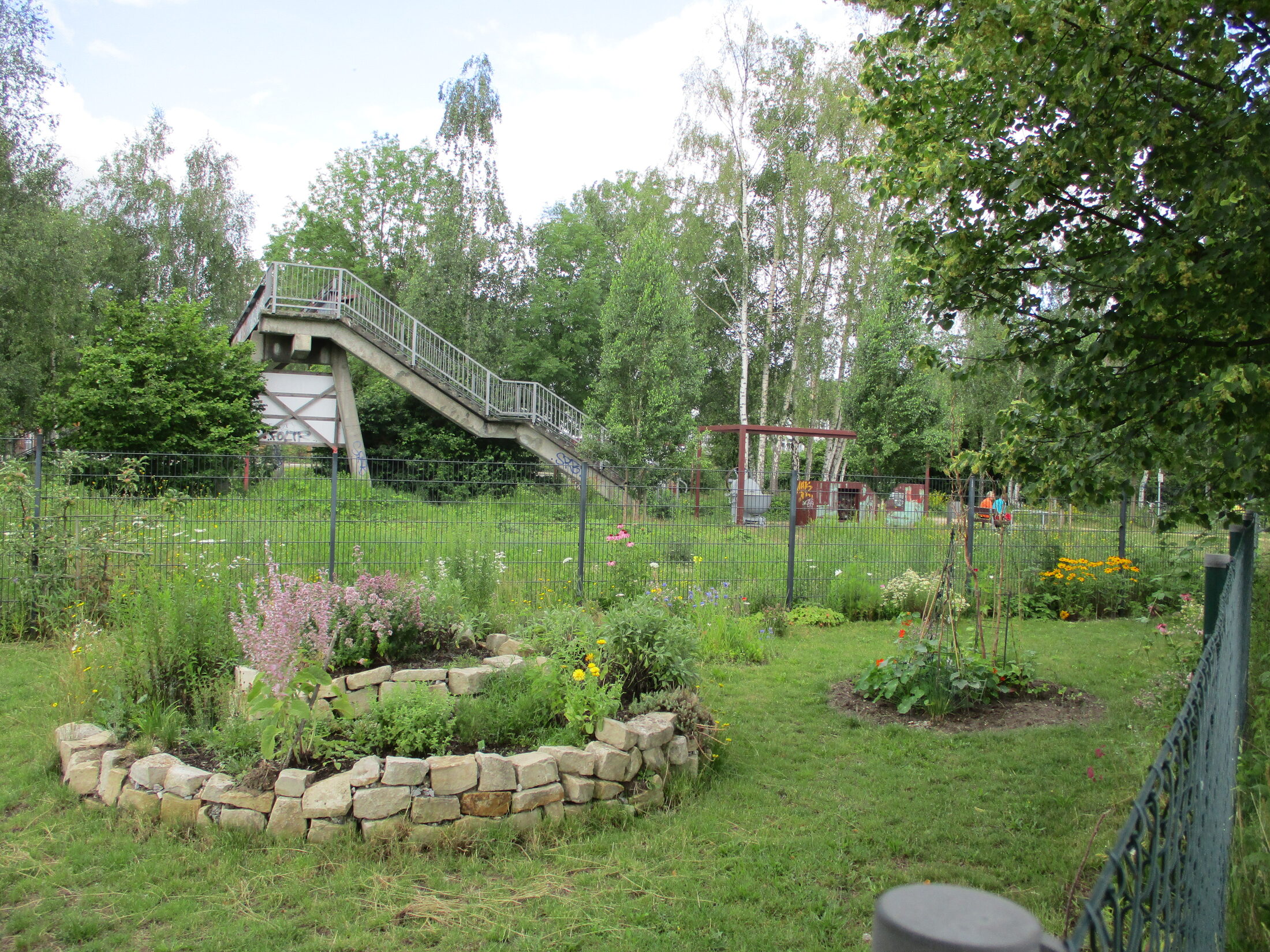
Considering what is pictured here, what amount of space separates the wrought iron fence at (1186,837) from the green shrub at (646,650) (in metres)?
2.95

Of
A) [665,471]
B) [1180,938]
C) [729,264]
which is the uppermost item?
[729,264]

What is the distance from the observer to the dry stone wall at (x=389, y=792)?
395cm

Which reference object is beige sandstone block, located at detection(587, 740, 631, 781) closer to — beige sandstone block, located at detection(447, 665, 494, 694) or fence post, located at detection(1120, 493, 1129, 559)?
beige sandstone block, located at detection(447, 665, 494, 694)

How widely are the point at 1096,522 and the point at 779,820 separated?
30.8ft

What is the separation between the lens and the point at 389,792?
3.99 meters

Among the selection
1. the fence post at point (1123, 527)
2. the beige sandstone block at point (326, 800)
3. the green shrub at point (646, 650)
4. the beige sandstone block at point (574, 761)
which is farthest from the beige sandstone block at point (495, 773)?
the fence post at point (1123, 527)

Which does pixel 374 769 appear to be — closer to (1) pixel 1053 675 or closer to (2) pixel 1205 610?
(2) pixel 1205 610

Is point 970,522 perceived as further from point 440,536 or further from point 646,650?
point 440,536

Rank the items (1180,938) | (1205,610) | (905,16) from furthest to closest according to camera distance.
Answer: (905,16)
(1205,610)
(1180,938)

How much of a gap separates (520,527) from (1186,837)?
7582 mm

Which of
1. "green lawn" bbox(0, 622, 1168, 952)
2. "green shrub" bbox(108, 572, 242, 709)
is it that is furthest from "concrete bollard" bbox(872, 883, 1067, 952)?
"green shrub" bbox(108, 572, 242, 709)

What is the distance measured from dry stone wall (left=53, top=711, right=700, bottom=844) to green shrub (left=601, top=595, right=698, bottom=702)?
2.37 feet

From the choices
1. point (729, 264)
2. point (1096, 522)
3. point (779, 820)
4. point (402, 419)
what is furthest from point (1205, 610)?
point (729, 264)

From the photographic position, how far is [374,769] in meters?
4.04
